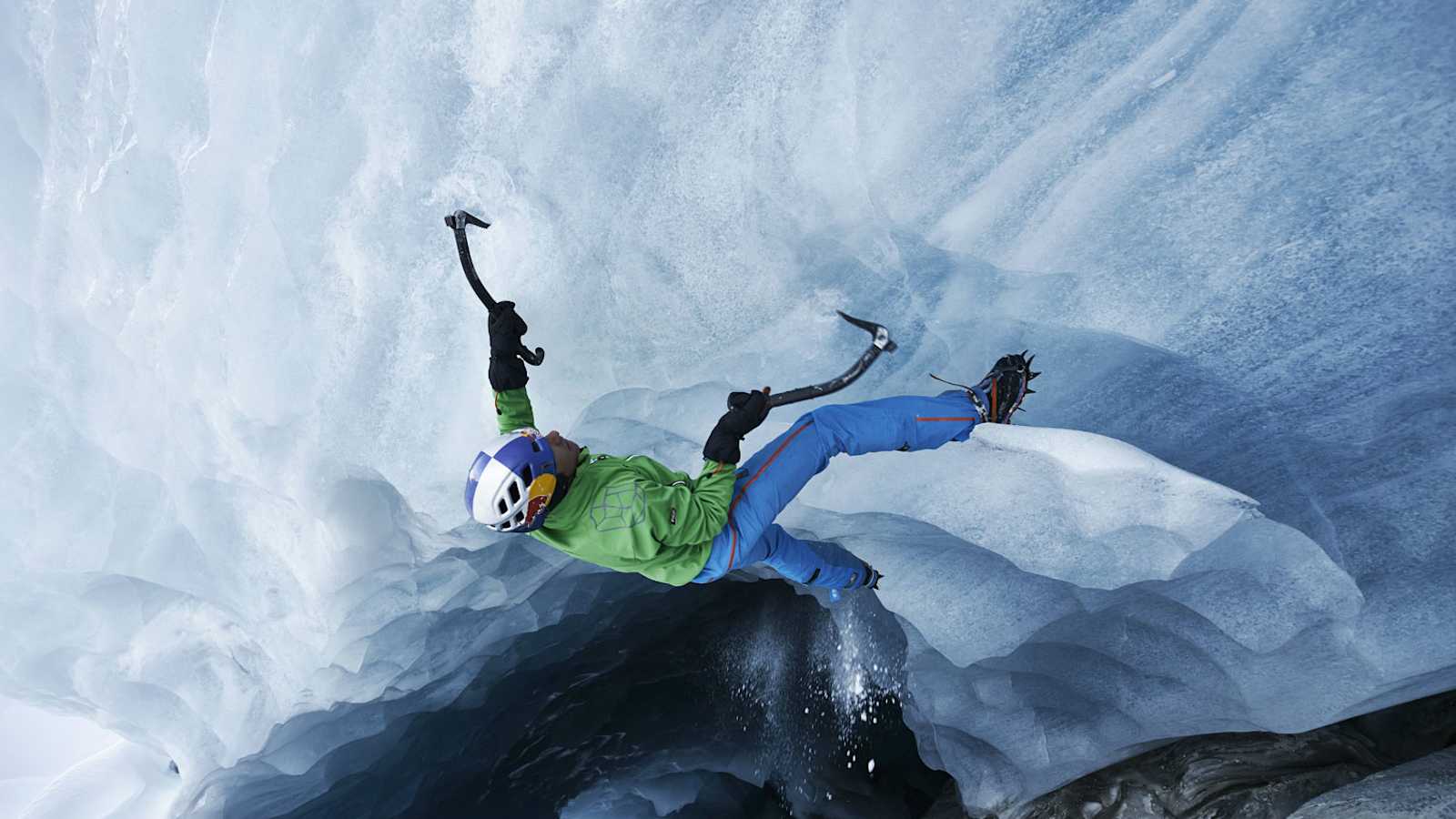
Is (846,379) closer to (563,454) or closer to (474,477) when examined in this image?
(563,454)

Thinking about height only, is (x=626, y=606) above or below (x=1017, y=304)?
above

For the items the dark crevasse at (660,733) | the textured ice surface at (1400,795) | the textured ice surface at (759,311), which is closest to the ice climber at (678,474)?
the textured ice surface at (759,311)

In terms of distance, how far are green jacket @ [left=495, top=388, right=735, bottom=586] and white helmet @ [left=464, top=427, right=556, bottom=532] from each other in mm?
148

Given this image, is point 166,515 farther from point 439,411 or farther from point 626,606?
point 626,606

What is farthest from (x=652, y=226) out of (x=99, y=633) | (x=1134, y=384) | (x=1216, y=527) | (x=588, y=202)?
(x=99, y=633)

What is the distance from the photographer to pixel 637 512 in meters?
2.64

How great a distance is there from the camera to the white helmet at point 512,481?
2.55 m

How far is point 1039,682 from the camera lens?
4.01 m

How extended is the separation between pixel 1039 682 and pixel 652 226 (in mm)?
2762

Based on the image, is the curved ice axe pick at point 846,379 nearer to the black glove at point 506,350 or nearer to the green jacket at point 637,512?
the green jacket at point 637,512

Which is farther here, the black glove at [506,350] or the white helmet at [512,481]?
the black glove at [506,350]

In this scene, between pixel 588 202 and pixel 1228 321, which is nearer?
pixel 1228 321

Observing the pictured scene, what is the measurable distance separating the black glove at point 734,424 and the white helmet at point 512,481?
519 millimetres

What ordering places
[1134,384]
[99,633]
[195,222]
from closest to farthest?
[1134,384], [195,222], [99,633]
